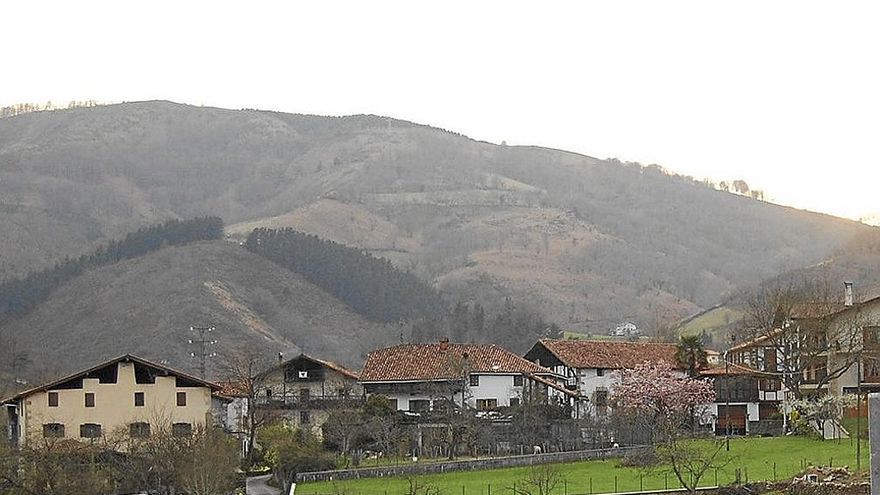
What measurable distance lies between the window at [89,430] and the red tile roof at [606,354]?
30.3m

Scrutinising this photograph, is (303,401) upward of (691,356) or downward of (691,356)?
downward

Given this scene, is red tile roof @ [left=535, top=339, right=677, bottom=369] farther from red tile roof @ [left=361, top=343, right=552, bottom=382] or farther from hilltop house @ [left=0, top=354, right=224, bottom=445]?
hilltop house @ [left=0, top=354, right=224, bottom=445]

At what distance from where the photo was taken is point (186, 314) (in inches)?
5027

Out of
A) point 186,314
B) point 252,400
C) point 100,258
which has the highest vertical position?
point 100,258

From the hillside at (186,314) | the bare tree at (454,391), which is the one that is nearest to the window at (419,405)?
the bare tree at (454,391)

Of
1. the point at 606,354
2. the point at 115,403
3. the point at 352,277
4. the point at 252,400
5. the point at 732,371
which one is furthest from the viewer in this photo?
the point at 352,277

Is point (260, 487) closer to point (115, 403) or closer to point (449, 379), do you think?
point (115, 403)

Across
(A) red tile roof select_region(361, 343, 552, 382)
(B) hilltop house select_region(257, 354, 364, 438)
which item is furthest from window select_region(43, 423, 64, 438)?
(A) red tile roof select_region(361, 343, 552, 382)

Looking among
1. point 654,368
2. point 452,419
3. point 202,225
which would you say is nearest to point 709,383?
point 654,368

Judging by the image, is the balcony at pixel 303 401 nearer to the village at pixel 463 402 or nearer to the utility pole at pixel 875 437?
the village at pixel 463 402

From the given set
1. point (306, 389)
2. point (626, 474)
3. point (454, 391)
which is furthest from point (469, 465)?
point (306, 389)

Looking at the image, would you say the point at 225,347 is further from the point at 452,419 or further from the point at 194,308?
the point at 452,419

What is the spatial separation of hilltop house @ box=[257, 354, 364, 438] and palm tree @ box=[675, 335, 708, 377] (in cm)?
1793

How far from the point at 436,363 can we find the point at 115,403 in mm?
18302
